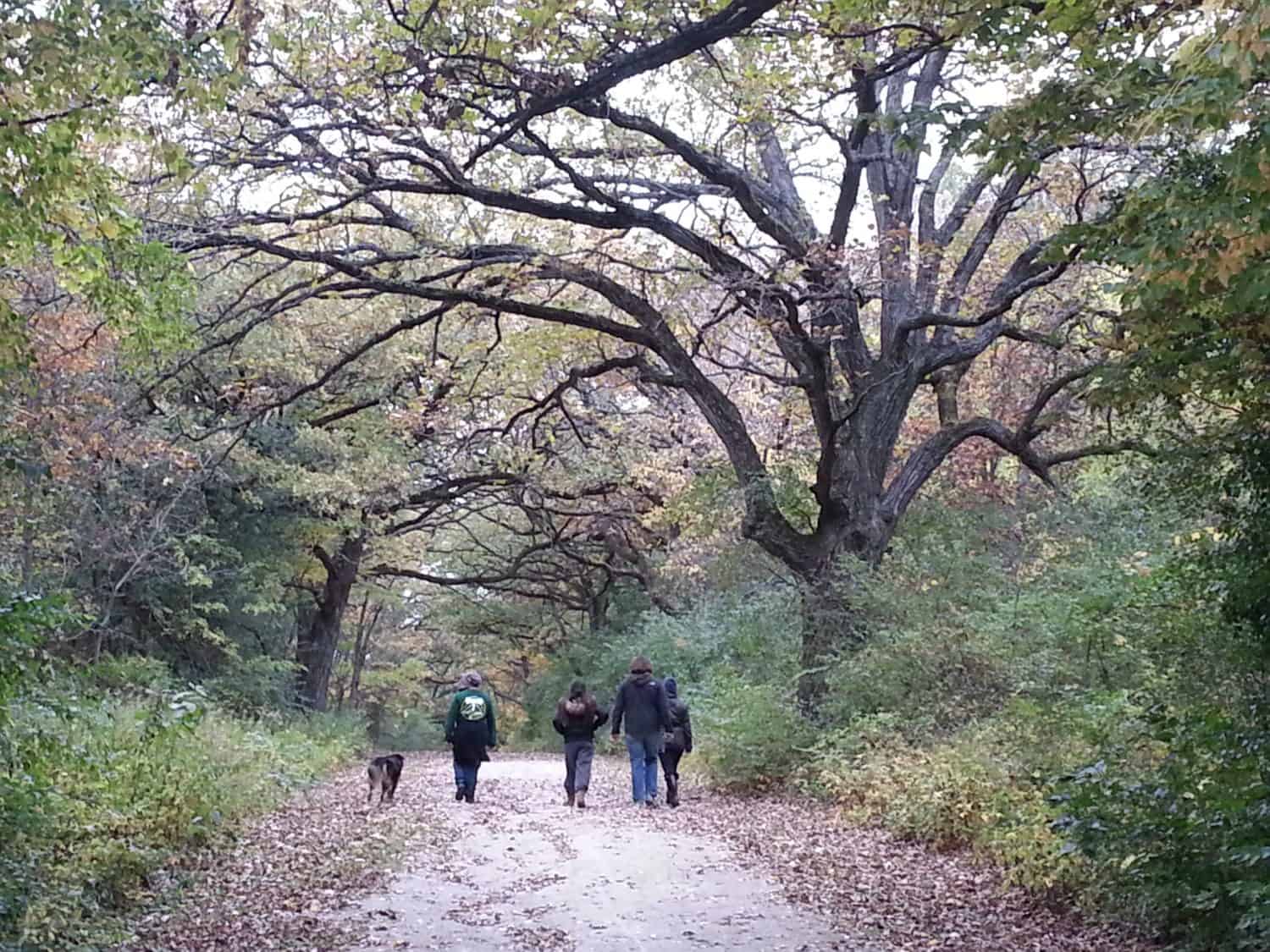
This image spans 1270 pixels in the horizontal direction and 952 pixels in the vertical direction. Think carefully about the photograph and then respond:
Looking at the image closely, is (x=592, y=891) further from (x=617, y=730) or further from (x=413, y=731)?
(x=413, y=731)

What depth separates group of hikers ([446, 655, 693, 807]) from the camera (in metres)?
14.5

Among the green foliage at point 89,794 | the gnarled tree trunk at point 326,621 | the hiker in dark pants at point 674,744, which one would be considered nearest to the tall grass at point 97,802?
the green foliage at point 89,794

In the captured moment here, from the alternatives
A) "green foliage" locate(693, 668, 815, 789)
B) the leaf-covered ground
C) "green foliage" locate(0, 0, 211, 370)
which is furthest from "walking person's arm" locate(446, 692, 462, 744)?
"green foliage" locate(0, 0, 211, 370)

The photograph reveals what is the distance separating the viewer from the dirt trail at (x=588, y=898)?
23.5 ft

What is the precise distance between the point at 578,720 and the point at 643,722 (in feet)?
3.49

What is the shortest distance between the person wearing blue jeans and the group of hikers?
10 mm

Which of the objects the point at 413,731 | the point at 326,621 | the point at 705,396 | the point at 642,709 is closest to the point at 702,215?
the point at 705,396

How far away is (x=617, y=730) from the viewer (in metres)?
14.3

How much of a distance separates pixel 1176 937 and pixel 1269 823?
1316mm

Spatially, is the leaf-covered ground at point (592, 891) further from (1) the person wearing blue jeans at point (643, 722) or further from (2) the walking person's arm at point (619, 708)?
(2) the walking person's arm at point (619, 708)

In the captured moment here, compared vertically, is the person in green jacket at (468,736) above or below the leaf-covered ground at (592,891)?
above

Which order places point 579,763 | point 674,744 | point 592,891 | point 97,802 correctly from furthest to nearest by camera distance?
point 579,763 → point 674,744 → point 592,891 → point 97,802

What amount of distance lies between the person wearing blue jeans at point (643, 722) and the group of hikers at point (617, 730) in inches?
0.4

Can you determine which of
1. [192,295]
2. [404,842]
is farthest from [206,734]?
[192,295]
